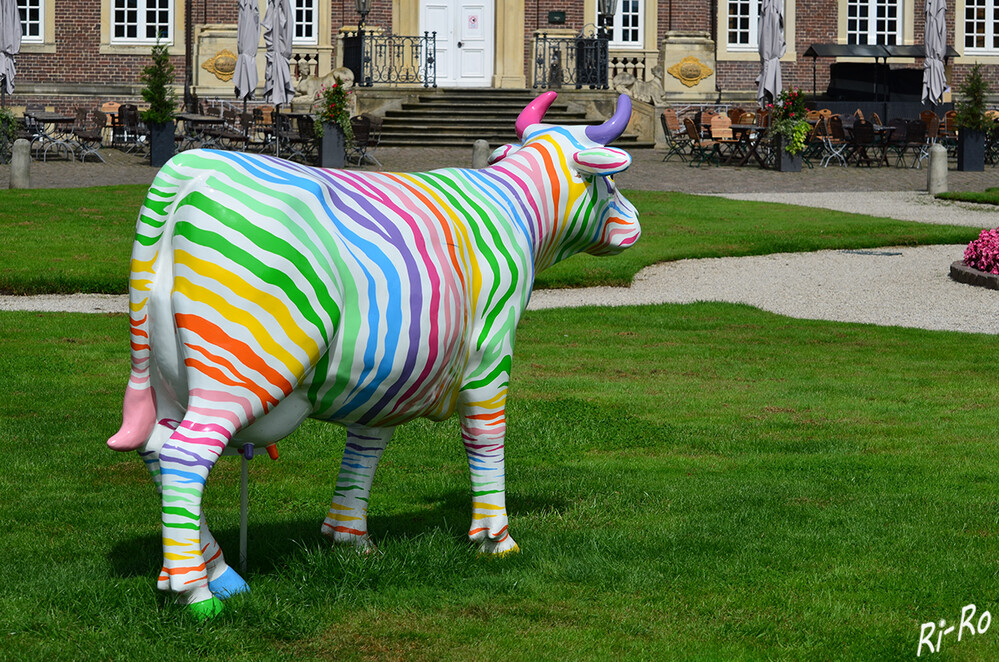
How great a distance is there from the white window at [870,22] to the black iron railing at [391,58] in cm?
1207

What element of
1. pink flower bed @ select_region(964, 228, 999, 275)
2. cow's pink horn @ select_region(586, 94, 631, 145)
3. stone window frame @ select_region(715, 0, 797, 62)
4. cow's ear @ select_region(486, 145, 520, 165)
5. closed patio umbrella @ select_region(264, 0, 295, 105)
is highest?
stone window frame @ select_region(715, 0, 797, 62)

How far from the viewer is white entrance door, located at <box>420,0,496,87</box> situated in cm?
3409

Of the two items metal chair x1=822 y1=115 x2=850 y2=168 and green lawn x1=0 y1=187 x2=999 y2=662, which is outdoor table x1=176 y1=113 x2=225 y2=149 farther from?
green lawn x1=0 y1=187 x2=999 y2=662

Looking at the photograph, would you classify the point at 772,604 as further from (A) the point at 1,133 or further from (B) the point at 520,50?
Result: (B) the point at 520,50

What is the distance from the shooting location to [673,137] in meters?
29.9

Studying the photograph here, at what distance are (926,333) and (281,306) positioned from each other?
8.60m

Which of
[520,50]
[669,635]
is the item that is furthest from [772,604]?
[520,50]

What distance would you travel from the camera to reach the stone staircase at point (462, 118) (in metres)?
28.1

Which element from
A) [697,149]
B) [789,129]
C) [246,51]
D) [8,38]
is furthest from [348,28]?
[789,129]

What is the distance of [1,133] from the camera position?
2431 centimetres

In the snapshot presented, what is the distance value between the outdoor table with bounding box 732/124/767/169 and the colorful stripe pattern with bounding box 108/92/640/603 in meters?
23.2

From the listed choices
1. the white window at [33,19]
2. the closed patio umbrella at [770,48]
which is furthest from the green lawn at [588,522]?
the white window at [33,19]

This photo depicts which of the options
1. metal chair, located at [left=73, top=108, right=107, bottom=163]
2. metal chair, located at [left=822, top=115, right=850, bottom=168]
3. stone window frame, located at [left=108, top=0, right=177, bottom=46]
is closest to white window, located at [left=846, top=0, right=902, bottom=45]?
metal chair, located at [left=822, top=115, right=850, bottom=168]

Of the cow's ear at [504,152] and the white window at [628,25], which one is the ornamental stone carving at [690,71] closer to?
the white window at [628,25]
